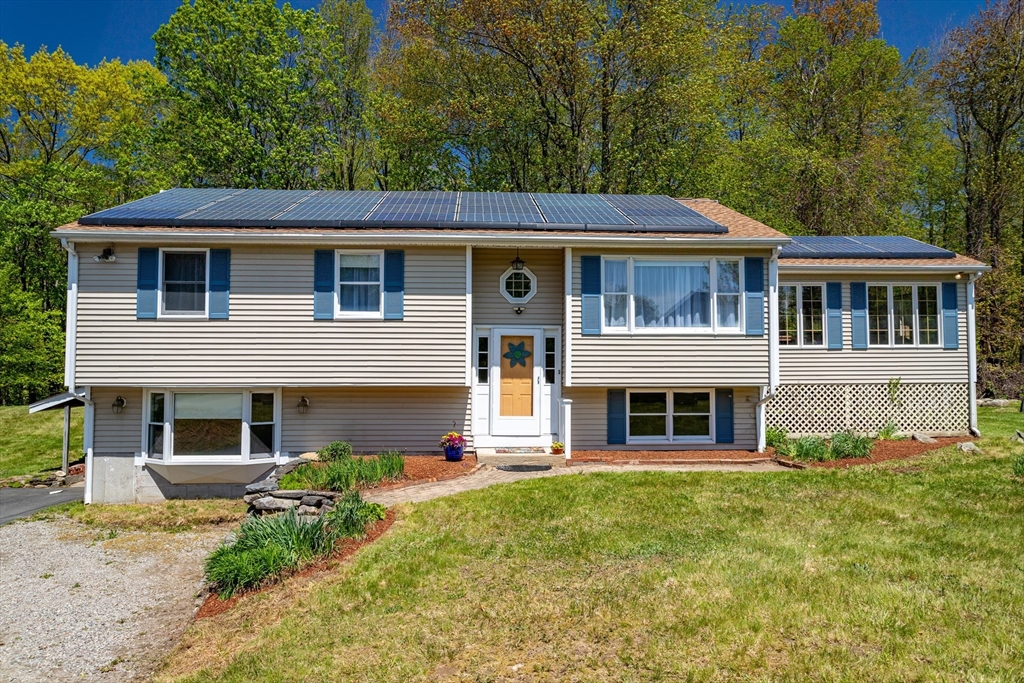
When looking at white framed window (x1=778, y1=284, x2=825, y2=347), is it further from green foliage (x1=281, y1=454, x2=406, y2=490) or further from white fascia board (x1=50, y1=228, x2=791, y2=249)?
green foliage (x1=281, y1=454, x2=406, y2=490)

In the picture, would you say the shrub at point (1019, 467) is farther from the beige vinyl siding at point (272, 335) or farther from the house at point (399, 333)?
the beige vinyl siding at point (272, 335)

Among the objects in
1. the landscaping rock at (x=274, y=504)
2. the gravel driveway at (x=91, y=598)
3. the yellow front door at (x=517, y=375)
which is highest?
the yellow front door at (x=517, y=375)

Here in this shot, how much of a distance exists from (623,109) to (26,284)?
2716 centimetres

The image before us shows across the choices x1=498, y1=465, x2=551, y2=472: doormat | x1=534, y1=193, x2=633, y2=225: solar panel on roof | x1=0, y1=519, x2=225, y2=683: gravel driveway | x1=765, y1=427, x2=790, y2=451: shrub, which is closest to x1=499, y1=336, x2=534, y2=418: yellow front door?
x1=498, y1=465, x2=551, y2=472: doormat

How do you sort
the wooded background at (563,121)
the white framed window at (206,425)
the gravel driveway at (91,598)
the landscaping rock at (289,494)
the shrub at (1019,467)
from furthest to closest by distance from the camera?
the wooded background at (563,121) < the white framed window at (206,425) < the shrub at (1019,467) < the landscaping rock at (289,494) < the gravel driveway at (91,598)

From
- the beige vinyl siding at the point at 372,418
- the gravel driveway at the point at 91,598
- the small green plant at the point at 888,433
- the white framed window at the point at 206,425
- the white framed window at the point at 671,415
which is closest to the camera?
the gravel driveway at the point at 91,598

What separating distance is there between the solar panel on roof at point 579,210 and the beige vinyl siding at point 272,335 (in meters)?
2.41

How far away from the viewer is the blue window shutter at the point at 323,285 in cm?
1235

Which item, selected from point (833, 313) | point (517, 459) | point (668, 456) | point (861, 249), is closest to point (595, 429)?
point (668, 456)

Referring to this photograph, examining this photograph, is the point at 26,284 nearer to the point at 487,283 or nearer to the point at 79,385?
the point at 79,385

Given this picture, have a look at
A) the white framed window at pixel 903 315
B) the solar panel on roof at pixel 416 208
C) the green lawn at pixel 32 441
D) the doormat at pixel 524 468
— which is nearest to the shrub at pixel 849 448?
the white framed window at pixel 903 315

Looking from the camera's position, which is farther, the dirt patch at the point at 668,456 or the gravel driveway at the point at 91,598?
the dirt patch at the point at 668,456

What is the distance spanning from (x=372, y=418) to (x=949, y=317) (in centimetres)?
1341

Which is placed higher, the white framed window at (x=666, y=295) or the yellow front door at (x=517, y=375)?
the white framed window at (x=666, y=295)
